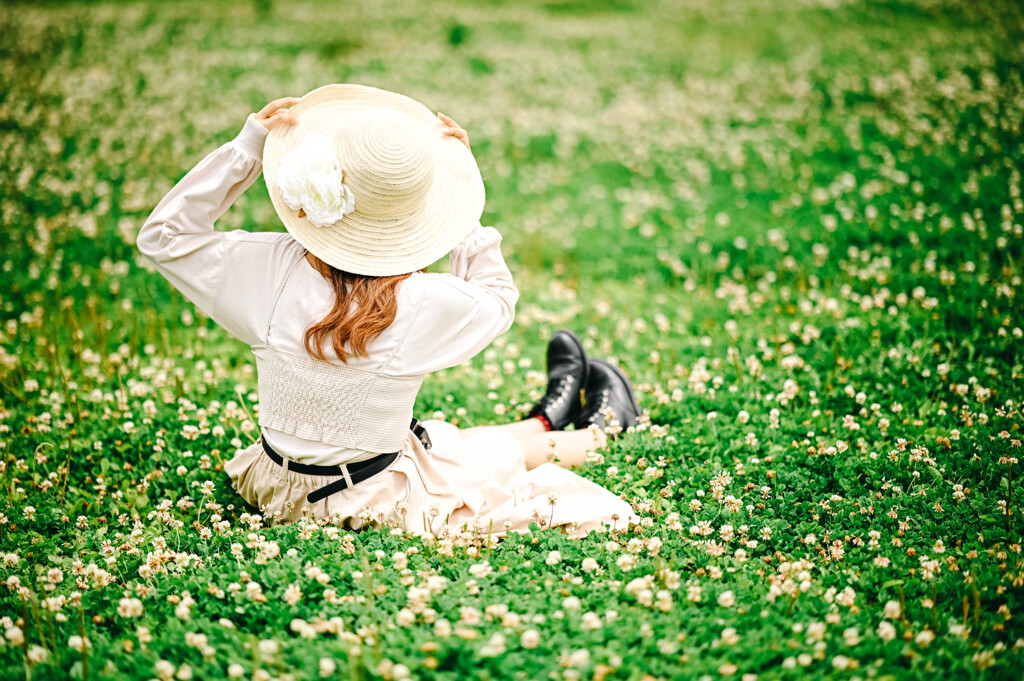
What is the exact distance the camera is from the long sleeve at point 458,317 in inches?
129

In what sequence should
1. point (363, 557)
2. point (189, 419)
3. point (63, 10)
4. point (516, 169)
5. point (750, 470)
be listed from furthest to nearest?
1. point (63, 10)
2. point (516, 169)
3. point (189, 419)
4. point (750, 470)
5. point (363, 557)

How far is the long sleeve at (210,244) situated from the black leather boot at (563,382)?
223 centimetres

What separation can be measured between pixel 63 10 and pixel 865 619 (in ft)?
64.2

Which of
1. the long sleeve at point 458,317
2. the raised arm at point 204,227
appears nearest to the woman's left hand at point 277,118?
the raised arm at point 204,227

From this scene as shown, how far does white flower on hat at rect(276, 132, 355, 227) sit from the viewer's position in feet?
9.80

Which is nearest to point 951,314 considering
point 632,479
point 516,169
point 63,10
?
point 632,479

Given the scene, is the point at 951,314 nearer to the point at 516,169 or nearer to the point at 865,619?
the point at 865,619

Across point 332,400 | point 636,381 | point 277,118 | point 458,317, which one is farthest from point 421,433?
point 636,381

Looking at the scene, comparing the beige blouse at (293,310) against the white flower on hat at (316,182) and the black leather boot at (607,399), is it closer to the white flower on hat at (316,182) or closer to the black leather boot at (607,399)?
the white flower on hat at (316,182)

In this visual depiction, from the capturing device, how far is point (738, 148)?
965 centimetres

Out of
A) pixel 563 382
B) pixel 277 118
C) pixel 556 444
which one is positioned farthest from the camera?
pixel 563 382

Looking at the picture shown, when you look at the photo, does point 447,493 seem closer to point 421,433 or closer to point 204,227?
point 421,433

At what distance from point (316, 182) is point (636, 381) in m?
3.27

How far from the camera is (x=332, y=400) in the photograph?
3.35 metres
